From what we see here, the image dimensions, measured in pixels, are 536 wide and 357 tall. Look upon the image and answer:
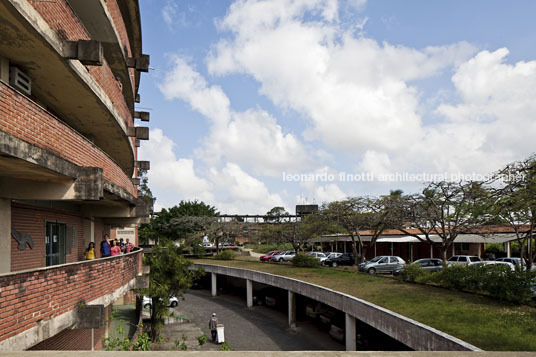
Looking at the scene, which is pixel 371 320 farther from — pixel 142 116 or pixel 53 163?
pixel 142 116

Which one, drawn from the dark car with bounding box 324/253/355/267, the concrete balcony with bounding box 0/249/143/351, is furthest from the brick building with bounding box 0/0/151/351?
the dark car with bounding box 324/253/355/267

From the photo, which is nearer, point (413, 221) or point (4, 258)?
point (4, 258)

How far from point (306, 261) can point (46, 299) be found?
30045 mm

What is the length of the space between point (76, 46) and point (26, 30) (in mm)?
1094

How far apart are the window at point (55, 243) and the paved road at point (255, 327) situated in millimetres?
13242

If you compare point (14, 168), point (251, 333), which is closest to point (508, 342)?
point (14, 168)

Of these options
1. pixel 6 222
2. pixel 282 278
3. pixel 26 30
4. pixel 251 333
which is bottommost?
pixel 251 333

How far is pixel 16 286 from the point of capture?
6.46 metres

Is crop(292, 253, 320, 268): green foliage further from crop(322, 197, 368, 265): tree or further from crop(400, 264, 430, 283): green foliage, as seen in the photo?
crop(400, 264, 430, 283): green foliage

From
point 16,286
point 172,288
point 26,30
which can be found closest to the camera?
point 16,286

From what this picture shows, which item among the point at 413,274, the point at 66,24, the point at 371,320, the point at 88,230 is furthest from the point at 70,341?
the point at 413,274

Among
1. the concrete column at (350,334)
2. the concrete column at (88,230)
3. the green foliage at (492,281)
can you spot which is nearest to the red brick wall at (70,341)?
the concrete column at (88,230)

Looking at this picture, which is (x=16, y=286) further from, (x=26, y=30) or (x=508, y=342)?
(x=508, y=342)

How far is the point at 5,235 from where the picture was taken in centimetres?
902
